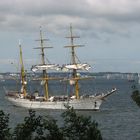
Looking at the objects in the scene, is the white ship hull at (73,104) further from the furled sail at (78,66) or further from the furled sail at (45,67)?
the furled sail at (78,66)

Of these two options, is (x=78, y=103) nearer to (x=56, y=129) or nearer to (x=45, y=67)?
(x=45, y=67)

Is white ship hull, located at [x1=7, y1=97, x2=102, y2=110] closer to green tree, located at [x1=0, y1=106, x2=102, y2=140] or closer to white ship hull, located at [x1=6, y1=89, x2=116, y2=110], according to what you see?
white ship hull, located at [x1=6, y1=89, x2=116, y2=110]

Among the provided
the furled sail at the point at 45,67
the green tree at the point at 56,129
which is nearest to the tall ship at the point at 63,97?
the furled sail at the point at 45,67

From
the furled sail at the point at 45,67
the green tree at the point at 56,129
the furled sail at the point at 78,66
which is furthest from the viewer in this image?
the furled sail at the point at 45,67

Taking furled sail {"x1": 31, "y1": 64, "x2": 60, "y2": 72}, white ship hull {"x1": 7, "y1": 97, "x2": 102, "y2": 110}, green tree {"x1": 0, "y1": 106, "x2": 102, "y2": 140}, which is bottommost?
white ship hull {"x1": 7, "y1": 97, "x2": 102, "y2": 110}

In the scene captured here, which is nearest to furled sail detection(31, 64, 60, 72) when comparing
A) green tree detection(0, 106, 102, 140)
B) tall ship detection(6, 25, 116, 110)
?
tall ship detection(6, 25, 116, 110)

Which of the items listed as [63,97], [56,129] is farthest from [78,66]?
[56,129]

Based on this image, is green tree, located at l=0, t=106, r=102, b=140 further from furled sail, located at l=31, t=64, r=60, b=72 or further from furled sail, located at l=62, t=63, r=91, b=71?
furled sail, located at l=31, t=64, r=60, b=72

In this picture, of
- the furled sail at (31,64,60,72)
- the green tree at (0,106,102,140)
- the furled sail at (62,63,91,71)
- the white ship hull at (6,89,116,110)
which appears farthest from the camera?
the furled sail at (31,64,60,72)

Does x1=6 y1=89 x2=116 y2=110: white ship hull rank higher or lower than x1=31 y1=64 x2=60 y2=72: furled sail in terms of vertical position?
lower

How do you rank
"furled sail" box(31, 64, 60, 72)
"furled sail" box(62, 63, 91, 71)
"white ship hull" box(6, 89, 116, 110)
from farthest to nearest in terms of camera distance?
"furled sail" box(31, 64, 60, 72)
"furled sail" box(62, 63, 91, 71)
"white ship hull" box(6, 89, 116, 110)

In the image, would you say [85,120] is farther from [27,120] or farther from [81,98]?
[81,98]

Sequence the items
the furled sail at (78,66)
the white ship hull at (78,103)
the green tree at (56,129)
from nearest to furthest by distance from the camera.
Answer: the green tree at (56,129) < the white ship hull at (78,103) < the furled sail at (78,66)

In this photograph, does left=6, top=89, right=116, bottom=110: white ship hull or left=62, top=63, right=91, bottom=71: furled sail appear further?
left=62, top=63, right=91, bottom=71: furled sail
